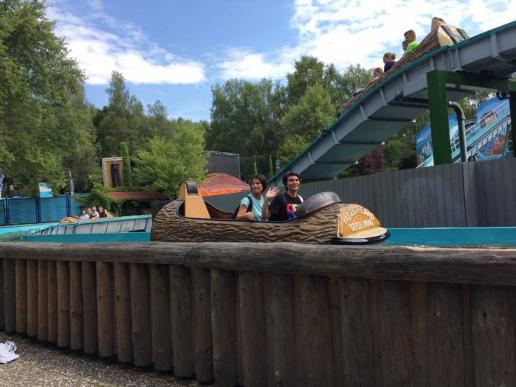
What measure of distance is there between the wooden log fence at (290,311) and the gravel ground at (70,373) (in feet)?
0.28

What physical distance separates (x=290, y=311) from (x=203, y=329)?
2.53 ft

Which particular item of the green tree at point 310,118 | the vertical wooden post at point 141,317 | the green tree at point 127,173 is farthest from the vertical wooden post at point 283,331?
the green tree at point 310,118

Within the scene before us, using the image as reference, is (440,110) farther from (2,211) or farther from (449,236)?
(2,211)

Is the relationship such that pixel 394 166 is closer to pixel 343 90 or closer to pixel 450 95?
pixel 343 90

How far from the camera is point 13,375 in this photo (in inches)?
150

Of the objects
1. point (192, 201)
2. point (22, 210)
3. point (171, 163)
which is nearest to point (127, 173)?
point (171, 163)

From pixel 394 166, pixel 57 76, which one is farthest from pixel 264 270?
pixel 394 166

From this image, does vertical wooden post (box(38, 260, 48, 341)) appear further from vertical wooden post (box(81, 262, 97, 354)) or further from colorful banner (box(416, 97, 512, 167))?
colorful banner (box(416, 97, 512, 167))

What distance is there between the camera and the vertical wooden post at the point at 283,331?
113 inches

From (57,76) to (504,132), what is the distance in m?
22.0

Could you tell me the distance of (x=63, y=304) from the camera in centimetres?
439

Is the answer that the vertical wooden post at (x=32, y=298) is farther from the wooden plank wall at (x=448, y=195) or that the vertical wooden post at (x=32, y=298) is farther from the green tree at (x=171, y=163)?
the green tree at (x=171, y=163)

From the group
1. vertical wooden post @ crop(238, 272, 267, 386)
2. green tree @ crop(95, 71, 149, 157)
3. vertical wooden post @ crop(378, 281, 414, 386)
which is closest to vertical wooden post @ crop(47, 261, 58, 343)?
vertical wooden post @ crop(238, 272, 267, 386)

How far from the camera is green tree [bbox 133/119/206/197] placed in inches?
1417
